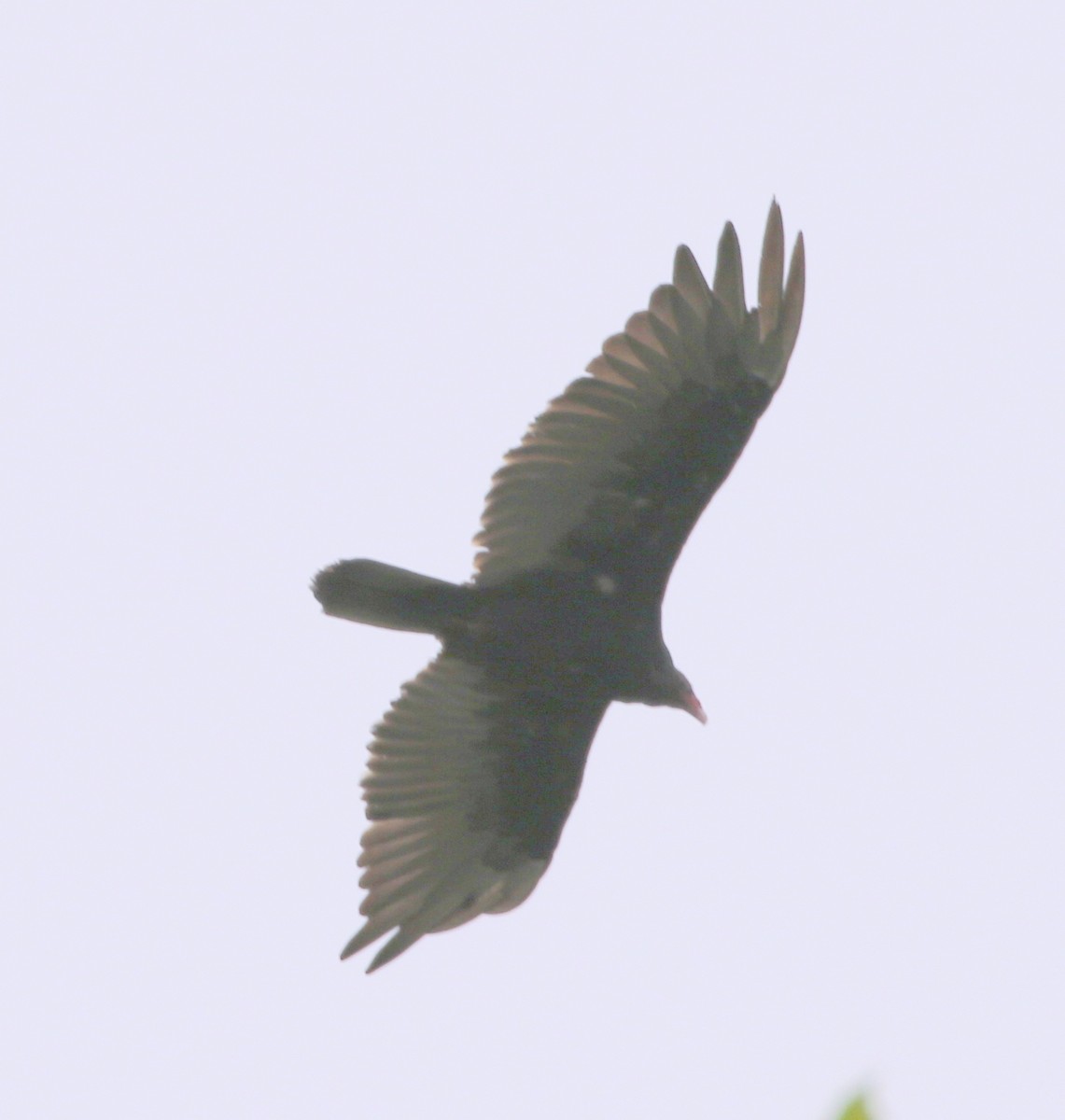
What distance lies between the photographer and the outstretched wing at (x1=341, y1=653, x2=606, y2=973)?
21.4 feet

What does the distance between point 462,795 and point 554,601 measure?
1079 mm

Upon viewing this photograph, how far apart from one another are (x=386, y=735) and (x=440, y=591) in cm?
87

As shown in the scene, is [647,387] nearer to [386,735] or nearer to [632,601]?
[632,601]

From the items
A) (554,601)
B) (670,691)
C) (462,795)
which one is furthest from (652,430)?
(462,795)

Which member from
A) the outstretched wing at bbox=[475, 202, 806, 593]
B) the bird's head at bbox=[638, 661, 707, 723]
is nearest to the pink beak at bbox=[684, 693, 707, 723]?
the bird's head at bbox=[638, 661, 707, 723]

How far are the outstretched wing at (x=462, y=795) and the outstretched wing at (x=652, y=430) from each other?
71 cm

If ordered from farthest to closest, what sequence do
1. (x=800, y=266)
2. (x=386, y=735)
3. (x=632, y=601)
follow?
(x=386, y=735) < (x=632, y=601) < (x=800, y=266)

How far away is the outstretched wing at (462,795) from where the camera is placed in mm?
6512

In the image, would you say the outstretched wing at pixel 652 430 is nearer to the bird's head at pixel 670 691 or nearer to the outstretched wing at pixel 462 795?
the bird's head at pixel 670 691

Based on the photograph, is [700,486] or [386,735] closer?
[700,486]

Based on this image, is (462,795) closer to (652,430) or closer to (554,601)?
(554,601)

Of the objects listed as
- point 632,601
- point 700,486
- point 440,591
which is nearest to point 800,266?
point 700,486

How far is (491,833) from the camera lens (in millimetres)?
6723

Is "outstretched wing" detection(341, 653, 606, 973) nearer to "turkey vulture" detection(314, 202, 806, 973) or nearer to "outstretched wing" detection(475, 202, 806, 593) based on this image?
"turkey vulture" detection(314, 202, 806, 973)
